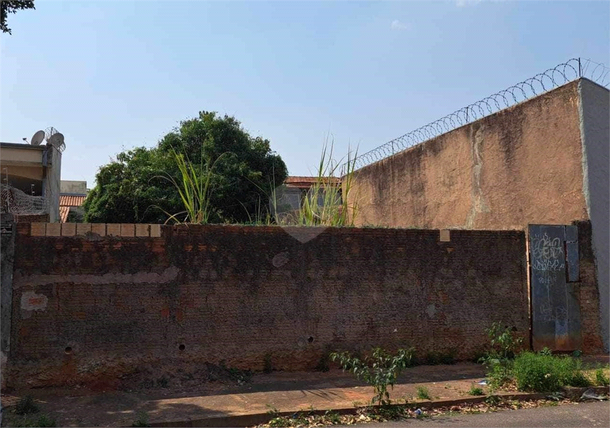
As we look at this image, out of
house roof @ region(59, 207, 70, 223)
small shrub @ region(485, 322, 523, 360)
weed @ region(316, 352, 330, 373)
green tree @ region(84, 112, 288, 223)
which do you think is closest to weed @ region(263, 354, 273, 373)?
weed @ region(316, 352, 330, 373)

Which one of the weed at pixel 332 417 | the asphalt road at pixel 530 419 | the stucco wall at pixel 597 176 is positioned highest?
the stucco wall at pixel 597 176

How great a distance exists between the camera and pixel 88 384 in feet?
23.8

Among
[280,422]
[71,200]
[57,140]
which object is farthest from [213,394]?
[71,200]

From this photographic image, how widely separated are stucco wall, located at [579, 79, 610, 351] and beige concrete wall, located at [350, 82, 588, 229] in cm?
13

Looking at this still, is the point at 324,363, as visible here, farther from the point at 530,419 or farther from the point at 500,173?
the point at 500,173

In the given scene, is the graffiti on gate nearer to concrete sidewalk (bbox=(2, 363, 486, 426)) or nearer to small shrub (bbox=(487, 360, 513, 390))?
small shrub (bbox=(487, 360, 513, 390))

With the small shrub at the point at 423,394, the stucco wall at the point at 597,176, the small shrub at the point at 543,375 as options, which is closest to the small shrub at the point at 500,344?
the small shrub at the point at 543,375

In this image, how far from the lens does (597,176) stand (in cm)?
1009

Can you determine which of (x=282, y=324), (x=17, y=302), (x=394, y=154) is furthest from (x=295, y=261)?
(x=394, y=154)

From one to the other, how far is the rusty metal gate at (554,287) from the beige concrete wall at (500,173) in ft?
2.15

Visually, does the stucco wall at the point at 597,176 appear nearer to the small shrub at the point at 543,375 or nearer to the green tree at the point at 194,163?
the small shrub at the point at 543,375

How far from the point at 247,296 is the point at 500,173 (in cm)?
649

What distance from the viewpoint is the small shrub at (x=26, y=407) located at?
6.15 meters

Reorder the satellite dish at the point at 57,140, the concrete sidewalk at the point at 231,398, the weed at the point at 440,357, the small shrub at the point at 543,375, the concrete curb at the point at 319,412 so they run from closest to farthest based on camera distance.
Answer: the concrete curb at the point at 319,412 < the concrete sidewalk at the point at 231,398 < the small shrub at the point at 543,375 < the weed at the point at 440,357 < the satellite dish at the point at 57,140
